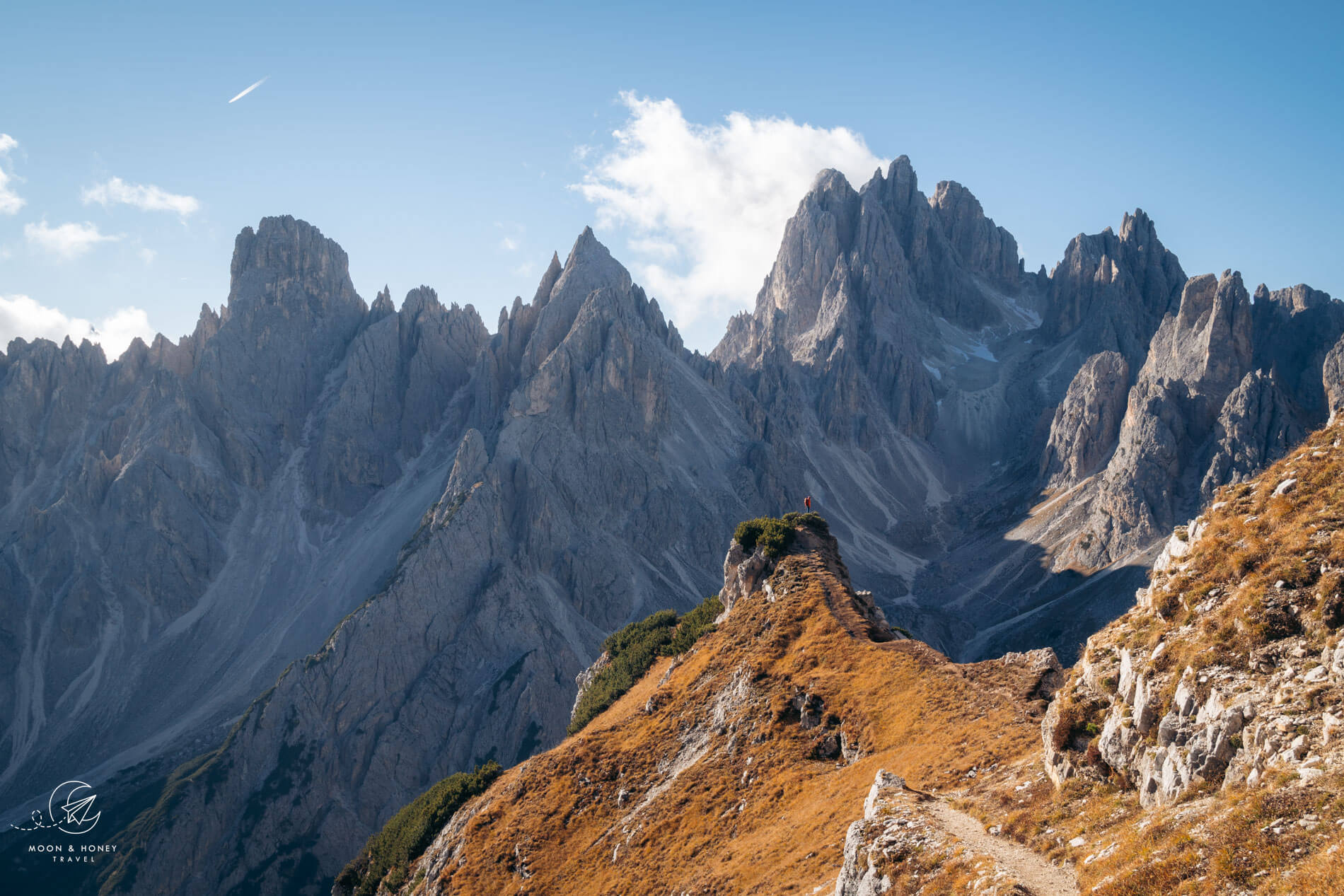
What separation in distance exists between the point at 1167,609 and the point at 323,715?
395 ft

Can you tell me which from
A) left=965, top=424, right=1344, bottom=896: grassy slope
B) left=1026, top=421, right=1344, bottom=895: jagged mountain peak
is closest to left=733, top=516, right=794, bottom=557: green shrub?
left=965, top=424, right=1344, bottom=896: grassy slope

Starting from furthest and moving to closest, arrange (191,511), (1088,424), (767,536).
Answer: (1088,424) → (191,511) → (767,536)

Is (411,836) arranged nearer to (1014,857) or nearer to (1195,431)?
(1014,857)

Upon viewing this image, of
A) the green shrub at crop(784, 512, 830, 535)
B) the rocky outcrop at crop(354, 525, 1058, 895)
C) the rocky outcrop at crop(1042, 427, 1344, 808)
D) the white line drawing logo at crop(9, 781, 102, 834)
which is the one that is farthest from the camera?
the white line drawing logo at crop(9, 781, 102, 834)

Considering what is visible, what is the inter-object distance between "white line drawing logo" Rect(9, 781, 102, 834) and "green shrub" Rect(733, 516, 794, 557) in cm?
10211

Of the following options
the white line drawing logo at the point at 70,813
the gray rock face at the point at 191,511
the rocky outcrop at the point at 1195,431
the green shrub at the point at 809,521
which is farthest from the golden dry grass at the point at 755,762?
the rocky outcrop at the point at 1195,431

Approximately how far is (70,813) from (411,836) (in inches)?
3691

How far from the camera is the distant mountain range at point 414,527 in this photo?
383 feet

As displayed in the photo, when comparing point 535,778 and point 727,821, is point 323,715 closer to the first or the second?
point 535,778

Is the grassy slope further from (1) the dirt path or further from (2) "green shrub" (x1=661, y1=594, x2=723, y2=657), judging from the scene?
(2) "green shrub" (x1=661, y1=594, x2=723, y2=657)

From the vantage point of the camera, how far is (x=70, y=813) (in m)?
112

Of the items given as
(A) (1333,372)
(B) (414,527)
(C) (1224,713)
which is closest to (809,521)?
(C) (1224,713)

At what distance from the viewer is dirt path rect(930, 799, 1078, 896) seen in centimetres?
1653

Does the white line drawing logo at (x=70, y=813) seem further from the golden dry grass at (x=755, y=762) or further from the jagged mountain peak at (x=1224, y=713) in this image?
the jagged mountain peak at (x=1224, y=713)
